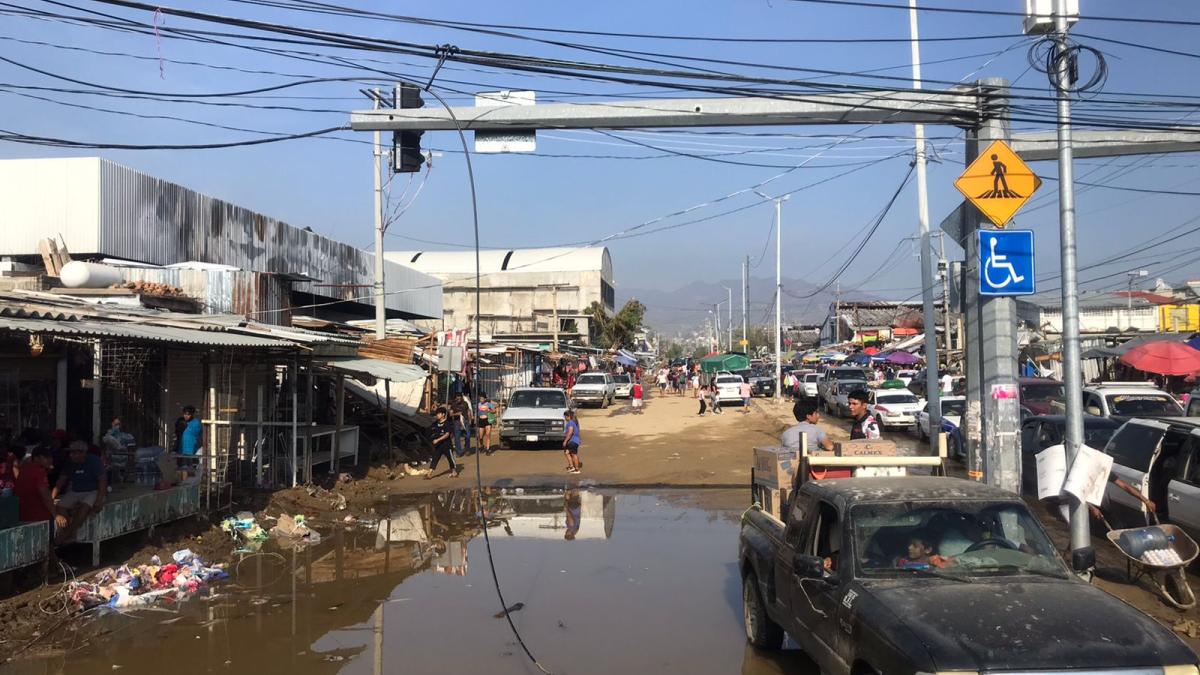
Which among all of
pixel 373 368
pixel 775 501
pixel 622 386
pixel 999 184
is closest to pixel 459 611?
pixel 775 501

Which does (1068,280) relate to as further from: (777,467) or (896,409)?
(896,409)

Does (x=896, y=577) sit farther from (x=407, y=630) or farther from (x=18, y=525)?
(x=18, y=525)

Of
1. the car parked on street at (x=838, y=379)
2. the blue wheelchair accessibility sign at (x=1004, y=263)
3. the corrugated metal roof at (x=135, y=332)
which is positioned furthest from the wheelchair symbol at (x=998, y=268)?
the car parked on street at (x=838, y=379)

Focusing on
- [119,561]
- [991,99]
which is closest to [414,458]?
[119,561]

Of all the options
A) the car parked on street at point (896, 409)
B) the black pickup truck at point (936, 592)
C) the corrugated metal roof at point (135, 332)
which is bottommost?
the car parked on street at point (896, 409)

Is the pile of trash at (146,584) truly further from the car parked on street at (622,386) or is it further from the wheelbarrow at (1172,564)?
the car parked on street at (622,386)

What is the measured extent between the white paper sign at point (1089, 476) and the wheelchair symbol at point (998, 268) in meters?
2.44

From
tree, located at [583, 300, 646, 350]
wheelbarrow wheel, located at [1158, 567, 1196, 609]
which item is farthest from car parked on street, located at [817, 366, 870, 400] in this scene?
tree, located at [583, 300, 646, 350]

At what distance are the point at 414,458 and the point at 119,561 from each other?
1105 centimetres

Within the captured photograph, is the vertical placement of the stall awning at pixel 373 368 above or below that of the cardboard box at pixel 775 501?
above

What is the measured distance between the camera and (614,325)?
74.1 metres

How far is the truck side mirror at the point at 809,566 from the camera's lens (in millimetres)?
5548

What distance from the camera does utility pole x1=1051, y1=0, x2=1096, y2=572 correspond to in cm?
905

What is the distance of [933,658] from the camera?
4.28 m
